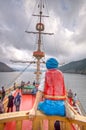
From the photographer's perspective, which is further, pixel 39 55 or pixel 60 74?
pixel 39 55

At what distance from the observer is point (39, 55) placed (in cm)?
2397

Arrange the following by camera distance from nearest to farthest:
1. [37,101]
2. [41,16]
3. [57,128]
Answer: [37,101] → [57,128] → [41,16]

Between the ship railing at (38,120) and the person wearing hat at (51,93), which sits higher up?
the person wearing hat at (51,93)

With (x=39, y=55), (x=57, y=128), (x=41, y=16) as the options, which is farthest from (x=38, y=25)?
(x=57, y=128)

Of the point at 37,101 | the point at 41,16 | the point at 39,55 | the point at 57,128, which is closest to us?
the point at 37,101

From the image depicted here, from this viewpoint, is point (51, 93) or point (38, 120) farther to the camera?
point (51, 93)

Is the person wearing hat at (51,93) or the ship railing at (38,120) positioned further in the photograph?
the person wearing hat at (51,93)

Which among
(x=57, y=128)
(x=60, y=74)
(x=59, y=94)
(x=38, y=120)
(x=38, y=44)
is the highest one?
(x=38, y=44)

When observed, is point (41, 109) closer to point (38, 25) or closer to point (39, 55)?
point (39, 55)

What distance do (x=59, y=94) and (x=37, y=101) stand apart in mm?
363

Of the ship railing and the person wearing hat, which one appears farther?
the person wearing hat

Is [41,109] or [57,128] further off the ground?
[41,109]

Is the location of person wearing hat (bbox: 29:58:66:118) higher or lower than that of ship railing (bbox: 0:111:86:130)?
higher

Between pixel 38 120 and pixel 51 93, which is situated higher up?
pixel 51 93
